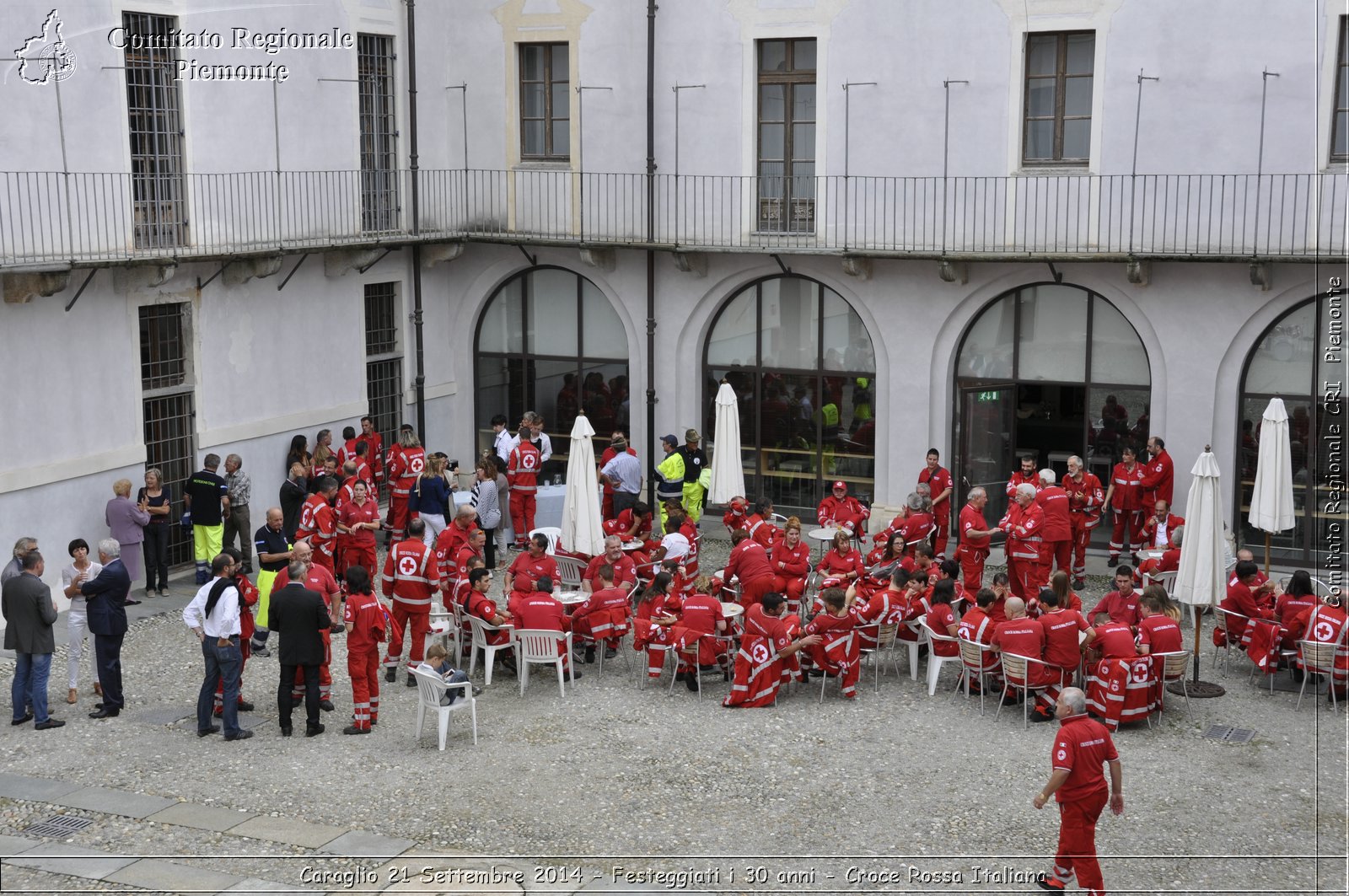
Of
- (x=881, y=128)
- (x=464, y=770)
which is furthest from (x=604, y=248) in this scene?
(x=464, y=770)

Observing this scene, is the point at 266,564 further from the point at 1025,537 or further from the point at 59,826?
the point at 1025,537

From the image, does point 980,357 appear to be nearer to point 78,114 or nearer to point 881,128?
point 881,128

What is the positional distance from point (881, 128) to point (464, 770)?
1166 centimetres

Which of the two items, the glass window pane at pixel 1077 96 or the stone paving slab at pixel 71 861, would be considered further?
the glass window pane at pixel 1077 96

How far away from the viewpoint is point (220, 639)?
1378 centimetres

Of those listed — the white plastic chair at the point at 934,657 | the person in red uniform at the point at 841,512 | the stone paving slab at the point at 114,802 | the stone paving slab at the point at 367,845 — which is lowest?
the stone paving slab at the point at 367,845

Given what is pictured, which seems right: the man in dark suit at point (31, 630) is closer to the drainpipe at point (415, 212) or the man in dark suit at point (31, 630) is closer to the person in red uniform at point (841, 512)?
the person in red uniform at point (841, 512)

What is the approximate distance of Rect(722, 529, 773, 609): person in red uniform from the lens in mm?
16328

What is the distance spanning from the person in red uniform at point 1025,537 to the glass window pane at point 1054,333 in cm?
367

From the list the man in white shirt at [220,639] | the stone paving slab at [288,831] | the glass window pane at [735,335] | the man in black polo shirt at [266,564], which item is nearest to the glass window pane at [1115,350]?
the glass window pane at [735,335]

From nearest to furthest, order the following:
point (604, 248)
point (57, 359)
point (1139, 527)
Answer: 1. point (57, 359)
2. point (1139, 527)
3. point (604, 248)

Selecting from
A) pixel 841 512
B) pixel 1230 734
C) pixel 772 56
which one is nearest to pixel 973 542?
pixel 841 512

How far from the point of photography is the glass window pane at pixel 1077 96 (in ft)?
66.8

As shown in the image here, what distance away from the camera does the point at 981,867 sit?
11.5 m
